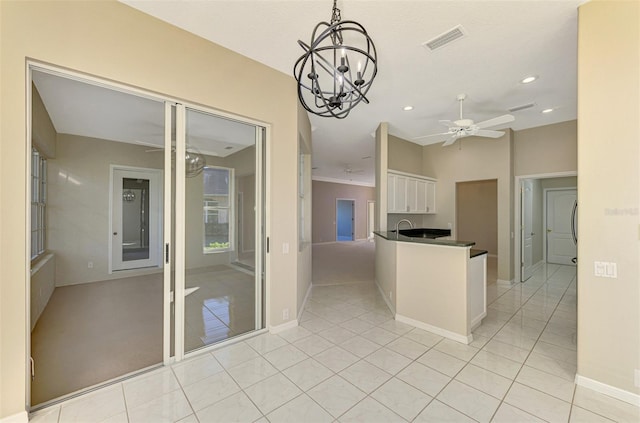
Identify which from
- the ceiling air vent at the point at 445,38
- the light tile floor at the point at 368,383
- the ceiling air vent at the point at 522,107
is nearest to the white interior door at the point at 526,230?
the ceiling air vent at the point at 522,107

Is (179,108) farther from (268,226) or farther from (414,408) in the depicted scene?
(414,408)

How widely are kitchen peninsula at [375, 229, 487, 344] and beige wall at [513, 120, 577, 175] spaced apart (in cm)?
307

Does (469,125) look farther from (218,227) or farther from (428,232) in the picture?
(218,227)

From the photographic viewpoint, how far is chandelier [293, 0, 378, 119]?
4.12 ft

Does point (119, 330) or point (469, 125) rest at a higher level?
point (469, 125)

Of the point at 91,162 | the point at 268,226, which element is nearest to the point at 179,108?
the point at 268,226

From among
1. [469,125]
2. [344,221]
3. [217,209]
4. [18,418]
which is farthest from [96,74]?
[344,221]

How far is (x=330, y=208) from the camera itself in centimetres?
1191

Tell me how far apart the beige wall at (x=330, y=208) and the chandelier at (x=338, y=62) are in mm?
7617

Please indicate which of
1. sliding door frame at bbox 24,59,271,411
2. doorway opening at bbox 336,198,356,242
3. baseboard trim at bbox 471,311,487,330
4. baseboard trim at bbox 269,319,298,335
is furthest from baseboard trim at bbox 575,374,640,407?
doorway opening at bbox 336,198,356,242

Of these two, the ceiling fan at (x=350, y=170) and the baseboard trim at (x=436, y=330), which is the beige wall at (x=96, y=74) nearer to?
the baseboard trim at (x=436, y=330)

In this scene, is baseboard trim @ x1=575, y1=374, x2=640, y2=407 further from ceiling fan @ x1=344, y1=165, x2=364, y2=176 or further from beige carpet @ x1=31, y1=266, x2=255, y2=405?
ceiling fan @ x1=344, y1=165, x2=364, y2=176

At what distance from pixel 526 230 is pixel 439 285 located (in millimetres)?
4058

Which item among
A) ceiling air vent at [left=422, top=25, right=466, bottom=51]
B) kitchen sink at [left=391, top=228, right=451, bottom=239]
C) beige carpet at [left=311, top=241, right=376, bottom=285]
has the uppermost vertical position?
ceiling air vent at [left=422, top=25, right=466, bottom=51]
